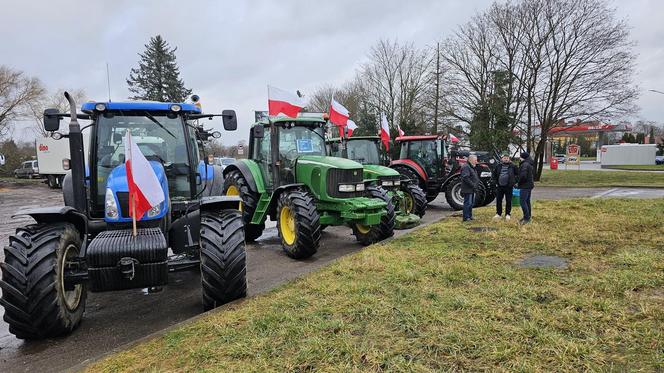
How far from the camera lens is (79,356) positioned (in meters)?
3.83

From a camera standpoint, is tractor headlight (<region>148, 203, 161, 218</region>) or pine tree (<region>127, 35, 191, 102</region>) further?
pine tree (<region>127, 35, 191, 102</region>)

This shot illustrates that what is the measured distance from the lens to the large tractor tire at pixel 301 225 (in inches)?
271

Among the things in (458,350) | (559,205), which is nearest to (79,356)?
(458,350)

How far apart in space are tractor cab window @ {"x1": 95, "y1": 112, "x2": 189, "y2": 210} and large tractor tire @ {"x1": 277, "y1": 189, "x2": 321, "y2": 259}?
1986mm

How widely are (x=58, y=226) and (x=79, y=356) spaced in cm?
129

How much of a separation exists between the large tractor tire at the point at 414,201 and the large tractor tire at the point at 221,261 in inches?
274

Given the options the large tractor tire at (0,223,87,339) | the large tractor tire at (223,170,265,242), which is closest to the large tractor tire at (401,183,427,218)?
the large tractor tire at (223,170,265,242)

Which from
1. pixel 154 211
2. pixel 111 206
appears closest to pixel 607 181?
pixel 154 211

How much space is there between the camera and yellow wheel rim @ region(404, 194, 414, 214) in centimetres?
1113

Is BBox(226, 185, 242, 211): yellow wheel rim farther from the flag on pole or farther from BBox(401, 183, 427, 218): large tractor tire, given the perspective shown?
BBox(401, 183, 427, 218): large tractor tire

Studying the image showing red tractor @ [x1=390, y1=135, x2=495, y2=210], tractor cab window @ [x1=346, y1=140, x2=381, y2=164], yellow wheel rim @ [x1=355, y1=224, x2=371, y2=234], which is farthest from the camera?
red tractor @ [x1=390, y1=135, x2=495, y2=210]

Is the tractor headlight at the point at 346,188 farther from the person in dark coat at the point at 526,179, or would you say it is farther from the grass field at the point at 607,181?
the grass field at the point at 607,181

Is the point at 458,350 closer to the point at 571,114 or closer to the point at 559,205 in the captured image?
the point at 559,205

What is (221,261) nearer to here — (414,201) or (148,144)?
(148,144)
